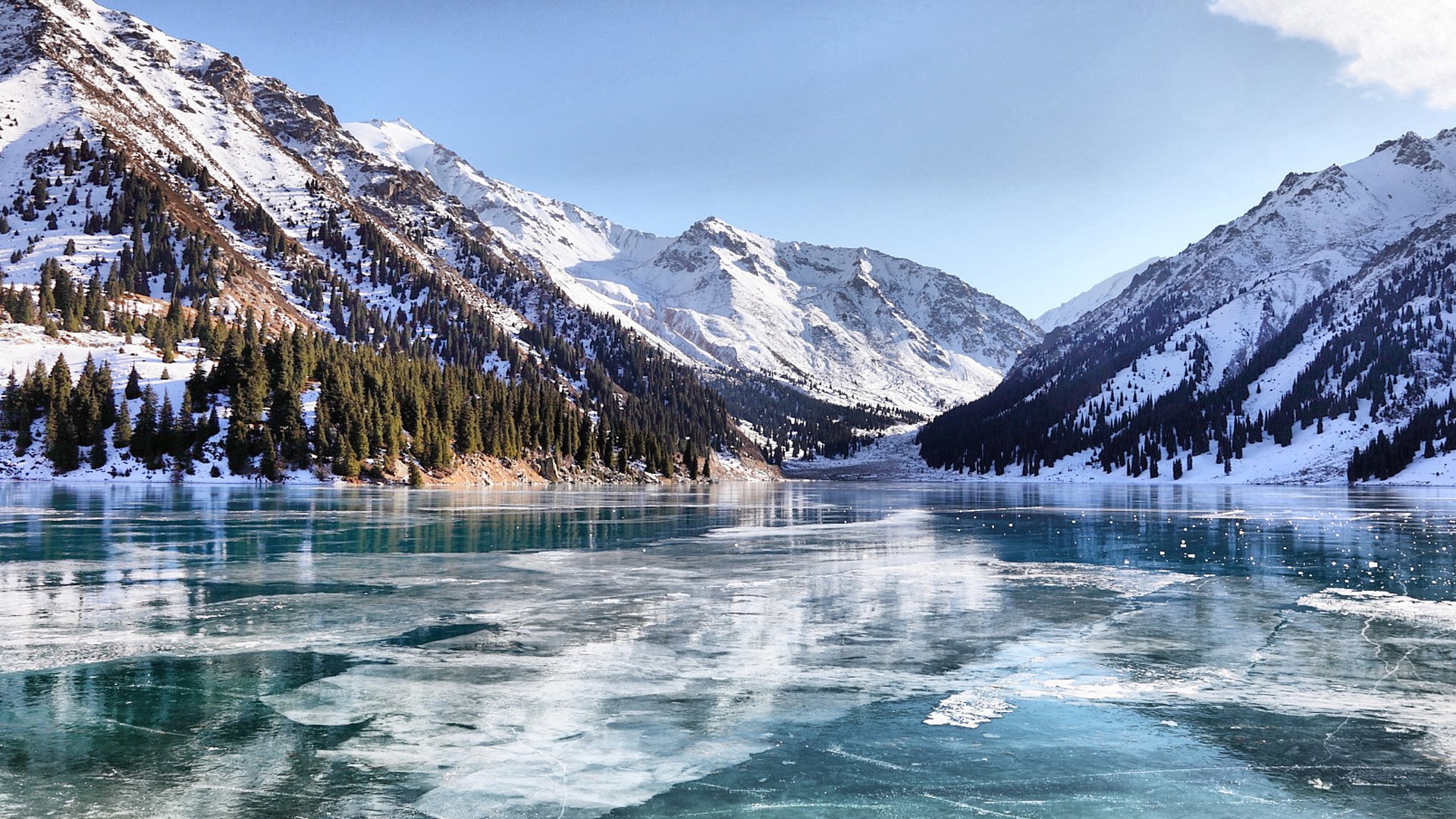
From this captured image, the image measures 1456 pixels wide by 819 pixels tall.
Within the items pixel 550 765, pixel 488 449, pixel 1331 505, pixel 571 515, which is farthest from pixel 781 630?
pixel 488 449

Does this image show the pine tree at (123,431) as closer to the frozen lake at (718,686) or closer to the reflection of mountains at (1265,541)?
the frozen lake at (718,686)

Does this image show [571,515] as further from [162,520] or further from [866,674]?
[866,674]

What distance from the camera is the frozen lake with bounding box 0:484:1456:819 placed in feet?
32.6

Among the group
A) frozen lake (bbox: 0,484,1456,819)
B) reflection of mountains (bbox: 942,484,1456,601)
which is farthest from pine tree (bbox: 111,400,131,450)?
reflection of mountains (bbox: 942,484,1456,601)

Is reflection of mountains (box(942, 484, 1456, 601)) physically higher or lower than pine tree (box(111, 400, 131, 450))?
lower

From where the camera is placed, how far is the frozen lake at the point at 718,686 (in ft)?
32.6

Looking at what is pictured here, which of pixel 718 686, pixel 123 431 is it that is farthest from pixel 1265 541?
pixel 123 431

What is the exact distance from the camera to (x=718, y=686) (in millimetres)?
14617

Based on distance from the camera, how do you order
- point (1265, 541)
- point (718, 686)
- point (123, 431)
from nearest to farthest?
point (718, 686), point (1265, 541), point (123, 431)

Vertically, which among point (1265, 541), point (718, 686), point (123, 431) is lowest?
point (1265, 541)

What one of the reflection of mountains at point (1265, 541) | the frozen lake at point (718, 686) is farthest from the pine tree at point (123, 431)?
the reflection of mountains at point (1265, 541)

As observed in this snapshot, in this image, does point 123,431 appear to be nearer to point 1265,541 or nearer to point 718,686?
point 1265,541

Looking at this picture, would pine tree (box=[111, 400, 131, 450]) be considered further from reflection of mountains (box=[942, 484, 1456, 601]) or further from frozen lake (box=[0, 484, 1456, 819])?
reflection of mountains (box=[942, 484, 1456, 601])

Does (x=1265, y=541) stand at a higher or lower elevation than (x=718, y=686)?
lower
